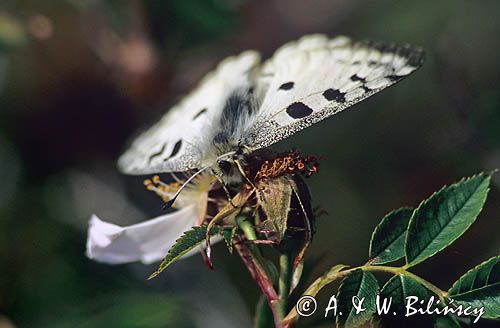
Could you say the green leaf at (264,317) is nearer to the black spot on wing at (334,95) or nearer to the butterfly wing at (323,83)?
the butterfly wing at (323,83)

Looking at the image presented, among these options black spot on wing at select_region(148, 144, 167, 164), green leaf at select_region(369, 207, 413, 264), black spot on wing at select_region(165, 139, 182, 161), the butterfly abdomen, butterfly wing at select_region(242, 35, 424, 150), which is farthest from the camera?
black spot on wing at select_region(148, 144, 167, 164)

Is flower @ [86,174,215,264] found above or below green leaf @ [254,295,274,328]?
above

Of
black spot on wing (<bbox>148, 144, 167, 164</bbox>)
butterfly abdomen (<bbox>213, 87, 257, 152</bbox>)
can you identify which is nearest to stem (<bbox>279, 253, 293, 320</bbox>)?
butterfly abdomen (<bbox>213, 87, 257, 152</bbox>)

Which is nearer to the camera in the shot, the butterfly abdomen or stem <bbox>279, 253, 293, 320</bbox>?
stem <bbox>279, 253, 293, 320</bbox>

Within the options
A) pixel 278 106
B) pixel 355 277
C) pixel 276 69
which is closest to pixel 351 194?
pixel 276 69

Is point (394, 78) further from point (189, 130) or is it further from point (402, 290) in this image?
point (189, 130)

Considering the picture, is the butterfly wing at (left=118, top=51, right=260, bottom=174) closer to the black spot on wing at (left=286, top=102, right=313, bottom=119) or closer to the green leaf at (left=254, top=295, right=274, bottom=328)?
the black spot on wing at (left=286, top=102, right=313, bottom=119)

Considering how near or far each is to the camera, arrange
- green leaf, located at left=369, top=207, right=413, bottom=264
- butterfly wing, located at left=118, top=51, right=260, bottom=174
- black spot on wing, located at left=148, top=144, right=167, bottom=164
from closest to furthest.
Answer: green leaf, located at left=369, top=207, right=413, bottom=264, butterfly wing, located at left=118, top=51, right=260, bottom=174, black spot on wing, located at left=148, top=144, right=167, bottom=164

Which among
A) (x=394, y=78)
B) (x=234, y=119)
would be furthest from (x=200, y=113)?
(x=394, y=78)
